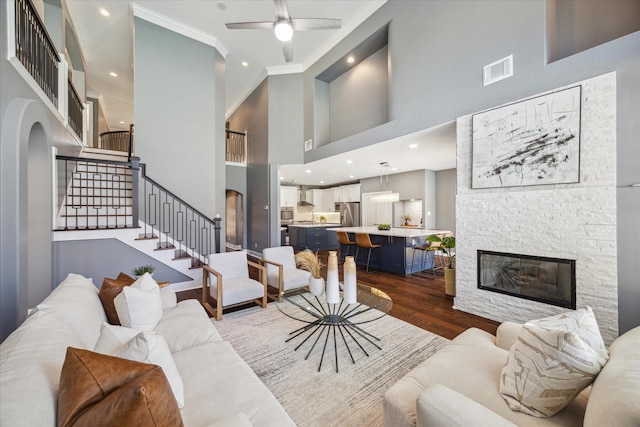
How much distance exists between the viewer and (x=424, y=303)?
3605 mm

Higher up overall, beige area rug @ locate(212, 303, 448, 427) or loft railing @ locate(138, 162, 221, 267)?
loft railing @ locate(138, 162, 221, 267)

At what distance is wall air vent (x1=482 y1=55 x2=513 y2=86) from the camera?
2.97 m

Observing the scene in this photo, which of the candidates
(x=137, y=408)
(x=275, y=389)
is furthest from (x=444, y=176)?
(x=137, y=408)

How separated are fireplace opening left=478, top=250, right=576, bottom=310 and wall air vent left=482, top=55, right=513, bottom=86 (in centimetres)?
214

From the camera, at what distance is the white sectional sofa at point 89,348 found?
2.52ft

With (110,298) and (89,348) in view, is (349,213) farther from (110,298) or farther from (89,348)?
(89,348)

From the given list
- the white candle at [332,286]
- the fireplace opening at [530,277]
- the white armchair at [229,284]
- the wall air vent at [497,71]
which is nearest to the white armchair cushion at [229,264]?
the white armchair at [229,284]

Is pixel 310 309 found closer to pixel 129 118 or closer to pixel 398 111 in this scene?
pixel 398 111

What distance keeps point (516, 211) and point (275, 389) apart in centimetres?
312

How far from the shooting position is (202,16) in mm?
4996

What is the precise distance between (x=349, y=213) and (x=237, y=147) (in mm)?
4710

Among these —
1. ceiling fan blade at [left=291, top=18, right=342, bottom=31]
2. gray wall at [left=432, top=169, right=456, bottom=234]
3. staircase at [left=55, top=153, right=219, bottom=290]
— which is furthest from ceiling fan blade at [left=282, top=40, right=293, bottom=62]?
gray wall at [left=432, top=169, right=456, bottom=234]

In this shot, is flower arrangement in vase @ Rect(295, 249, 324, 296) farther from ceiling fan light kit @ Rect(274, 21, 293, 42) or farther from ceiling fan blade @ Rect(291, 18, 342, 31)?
ceiling fan blade @ Rect(291, 18, 342, 31)

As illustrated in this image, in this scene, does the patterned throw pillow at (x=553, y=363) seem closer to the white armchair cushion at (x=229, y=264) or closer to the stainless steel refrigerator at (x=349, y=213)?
the white armchair cushion at (x=229, y=264)
